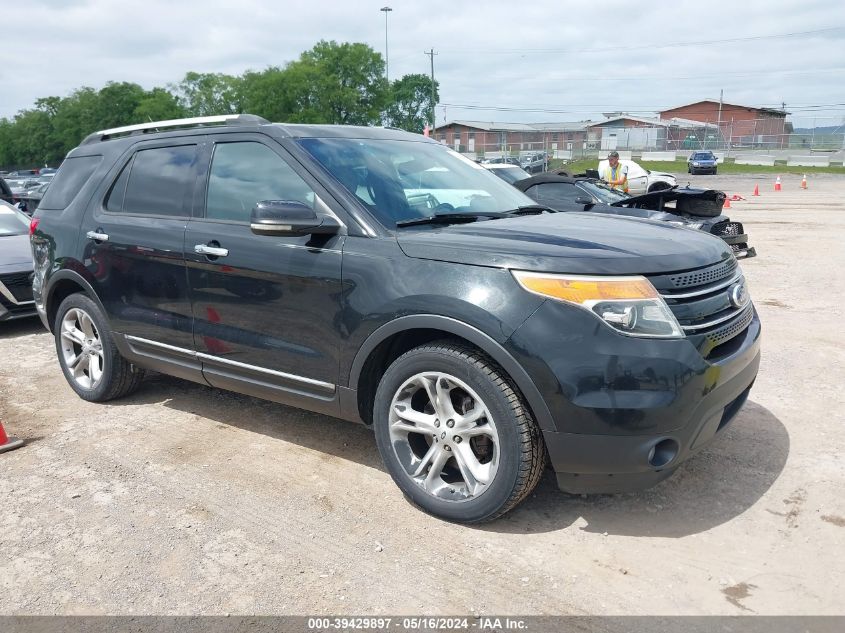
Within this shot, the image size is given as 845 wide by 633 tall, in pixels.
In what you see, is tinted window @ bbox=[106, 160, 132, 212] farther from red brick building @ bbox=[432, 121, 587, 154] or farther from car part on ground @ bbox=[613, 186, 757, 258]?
red brick building @ bbox=[432, 121, 587, 154]

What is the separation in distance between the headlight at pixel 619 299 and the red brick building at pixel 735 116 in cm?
5957

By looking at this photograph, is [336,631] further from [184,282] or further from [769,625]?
[184,282]

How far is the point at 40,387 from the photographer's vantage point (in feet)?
Result: 18.3

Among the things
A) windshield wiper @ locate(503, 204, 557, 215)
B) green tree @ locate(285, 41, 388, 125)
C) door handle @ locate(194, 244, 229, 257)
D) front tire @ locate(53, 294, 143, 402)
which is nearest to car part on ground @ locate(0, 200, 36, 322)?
front tire @ locate(53, 294, 143, 402)

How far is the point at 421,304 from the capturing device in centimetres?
318

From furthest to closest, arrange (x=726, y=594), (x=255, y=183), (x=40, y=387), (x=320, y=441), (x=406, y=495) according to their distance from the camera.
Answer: (x=40, y=387)
(x=320, y=441)
(x=255, y=183)
(x=406, y=495)
(x=726, y=594)

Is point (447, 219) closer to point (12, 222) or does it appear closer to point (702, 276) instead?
point (702, 276)

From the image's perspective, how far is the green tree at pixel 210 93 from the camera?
81.2 metres

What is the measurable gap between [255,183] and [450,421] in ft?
5.95

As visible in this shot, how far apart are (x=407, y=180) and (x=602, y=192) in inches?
307

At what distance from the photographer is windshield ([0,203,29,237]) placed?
8742 mm

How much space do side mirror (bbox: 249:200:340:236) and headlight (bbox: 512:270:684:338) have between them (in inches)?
46.0

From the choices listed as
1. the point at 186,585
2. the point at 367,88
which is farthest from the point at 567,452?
the point at 367,88

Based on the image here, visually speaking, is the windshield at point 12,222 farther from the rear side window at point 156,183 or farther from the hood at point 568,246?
the hood at point 568,246
